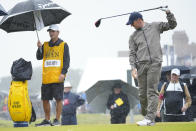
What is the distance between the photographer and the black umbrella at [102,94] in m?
13.3

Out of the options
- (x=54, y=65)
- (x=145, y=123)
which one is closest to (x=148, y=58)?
(x=145, y=123)

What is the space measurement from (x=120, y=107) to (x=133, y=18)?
5102mm

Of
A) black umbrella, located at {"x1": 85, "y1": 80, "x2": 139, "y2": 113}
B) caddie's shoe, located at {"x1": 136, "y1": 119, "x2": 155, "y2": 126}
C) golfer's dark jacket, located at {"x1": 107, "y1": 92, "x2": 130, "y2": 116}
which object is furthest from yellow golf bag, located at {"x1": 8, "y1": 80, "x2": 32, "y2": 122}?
black umbrella, located at {"x1": 85, "y1": 80, "x2": 139, "y2": 113}

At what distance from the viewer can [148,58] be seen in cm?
757

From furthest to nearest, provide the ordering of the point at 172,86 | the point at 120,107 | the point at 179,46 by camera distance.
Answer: the point at 179,46
the point at 120,107
the point at 172,86

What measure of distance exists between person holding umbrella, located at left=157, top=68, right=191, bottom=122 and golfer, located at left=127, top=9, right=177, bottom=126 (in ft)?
6.22

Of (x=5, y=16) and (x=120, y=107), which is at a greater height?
(x=5, y=16)

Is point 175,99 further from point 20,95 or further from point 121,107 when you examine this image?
point 20,95

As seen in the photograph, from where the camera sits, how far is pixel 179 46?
11038 centimetres

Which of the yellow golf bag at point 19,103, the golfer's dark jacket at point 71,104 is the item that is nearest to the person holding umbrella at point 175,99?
the yellow golf bag at point 19,103

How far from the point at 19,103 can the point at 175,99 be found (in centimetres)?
330

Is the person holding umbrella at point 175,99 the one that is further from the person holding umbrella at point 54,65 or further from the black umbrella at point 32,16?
the black umbrella at point 32,16

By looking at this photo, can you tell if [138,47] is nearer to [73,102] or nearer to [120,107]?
[120,107]

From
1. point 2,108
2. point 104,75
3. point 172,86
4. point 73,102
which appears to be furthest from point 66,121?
point 2,108
